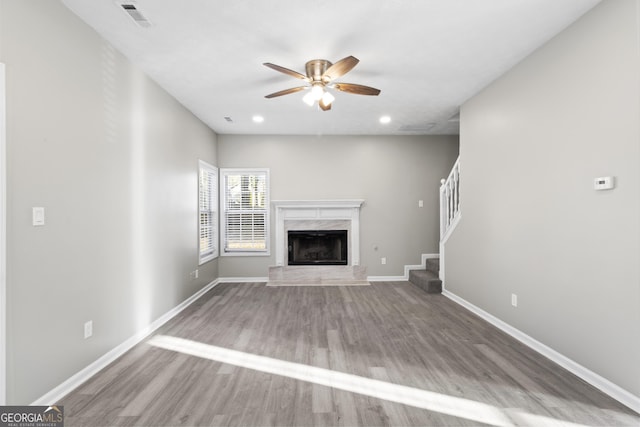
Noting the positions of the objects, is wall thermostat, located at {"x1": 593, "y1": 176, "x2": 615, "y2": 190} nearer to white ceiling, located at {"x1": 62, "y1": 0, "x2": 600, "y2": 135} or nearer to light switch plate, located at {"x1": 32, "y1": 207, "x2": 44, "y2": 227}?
white ceiling, located at {"x1": 62, "y1": 0, "x2": 600, "y2": 135}

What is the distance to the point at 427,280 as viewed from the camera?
5.03m

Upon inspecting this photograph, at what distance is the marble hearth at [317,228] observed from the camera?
584 cm

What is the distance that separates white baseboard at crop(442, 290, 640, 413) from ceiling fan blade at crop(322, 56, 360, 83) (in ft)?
9.68

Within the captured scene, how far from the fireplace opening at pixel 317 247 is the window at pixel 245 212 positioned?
0.52 m

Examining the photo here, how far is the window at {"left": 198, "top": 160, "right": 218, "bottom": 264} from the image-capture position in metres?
5.02

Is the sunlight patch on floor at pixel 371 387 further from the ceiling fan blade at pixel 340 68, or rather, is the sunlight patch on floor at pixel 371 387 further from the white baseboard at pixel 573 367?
the ceiling fan blade at pixel 340 68

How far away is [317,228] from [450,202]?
234cm

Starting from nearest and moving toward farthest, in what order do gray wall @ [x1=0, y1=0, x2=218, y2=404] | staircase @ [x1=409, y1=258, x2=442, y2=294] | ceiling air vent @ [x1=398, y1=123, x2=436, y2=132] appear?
gray wall @ [x1=0, y1=0, x2=218, y2=404] < staircase @ [x1=409, y1=258, x2=442, y2=294] < ceiling air vent @ [x1=398, y1=123, x2=436, y2=132]

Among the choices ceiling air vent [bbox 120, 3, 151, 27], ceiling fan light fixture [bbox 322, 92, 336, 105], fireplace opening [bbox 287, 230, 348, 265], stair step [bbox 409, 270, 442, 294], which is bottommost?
stair step [bbox 409, 270, 442, 294]

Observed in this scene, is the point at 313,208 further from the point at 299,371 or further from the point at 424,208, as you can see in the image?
the point at 299,371

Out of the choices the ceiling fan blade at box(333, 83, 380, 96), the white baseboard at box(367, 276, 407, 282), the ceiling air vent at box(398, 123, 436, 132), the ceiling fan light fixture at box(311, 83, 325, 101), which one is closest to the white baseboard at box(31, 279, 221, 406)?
the ceiling fan light fixture at box(311, 83, 325, 101)

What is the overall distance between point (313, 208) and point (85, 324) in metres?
3.95

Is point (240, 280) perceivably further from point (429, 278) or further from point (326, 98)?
point (326, 98)

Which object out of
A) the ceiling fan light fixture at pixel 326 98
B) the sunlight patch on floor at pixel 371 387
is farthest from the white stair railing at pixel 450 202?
the sunlight patch on floor at pixel 371 387
